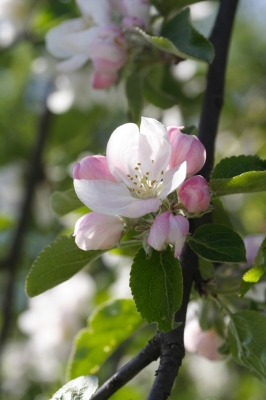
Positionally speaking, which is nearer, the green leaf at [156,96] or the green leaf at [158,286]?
the green leaf at [158,286]

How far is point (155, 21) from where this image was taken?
151 centimetres

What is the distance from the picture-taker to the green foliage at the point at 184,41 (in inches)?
47.3

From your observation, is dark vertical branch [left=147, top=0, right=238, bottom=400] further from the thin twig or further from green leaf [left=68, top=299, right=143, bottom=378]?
green leaf [left=68, top=299, right=143, bottom=378]

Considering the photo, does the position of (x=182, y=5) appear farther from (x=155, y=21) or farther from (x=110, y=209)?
(x=110, y=209)

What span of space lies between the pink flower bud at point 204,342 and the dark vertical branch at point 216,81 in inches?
13.2

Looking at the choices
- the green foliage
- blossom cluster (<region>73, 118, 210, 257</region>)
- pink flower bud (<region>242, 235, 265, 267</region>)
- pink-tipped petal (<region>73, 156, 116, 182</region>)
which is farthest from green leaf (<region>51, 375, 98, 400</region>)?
the green foliage

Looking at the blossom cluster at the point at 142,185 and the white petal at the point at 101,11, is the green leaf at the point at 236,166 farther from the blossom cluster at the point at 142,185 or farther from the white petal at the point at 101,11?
the white petal at the point at 101,11

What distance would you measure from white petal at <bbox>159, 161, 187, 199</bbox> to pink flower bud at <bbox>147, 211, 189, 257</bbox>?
37 millimetres

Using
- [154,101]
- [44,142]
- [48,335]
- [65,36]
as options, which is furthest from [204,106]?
[44,142]

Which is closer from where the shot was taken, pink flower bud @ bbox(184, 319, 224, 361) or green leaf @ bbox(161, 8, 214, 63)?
green leaf @ bbox(161, 8, 214, 63)

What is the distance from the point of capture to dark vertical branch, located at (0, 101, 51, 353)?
2633 mm

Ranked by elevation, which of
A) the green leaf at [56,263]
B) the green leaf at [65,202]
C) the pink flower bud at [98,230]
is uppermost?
the pink flower bud at [98,230]

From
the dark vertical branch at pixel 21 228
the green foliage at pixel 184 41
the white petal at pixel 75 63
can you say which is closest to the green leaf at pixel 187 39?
the green foliage at pixel 184 41

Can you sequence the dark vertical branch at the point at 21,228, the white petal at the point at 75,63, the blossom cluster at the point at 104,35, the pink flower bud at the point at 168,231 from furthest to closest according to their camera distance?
the dark vertical branch at the point at 21,228 → the white petal at the point at 75,63 → the blossom cluster at the point at 104,35 → the pink flower bud at the point at 168,231
